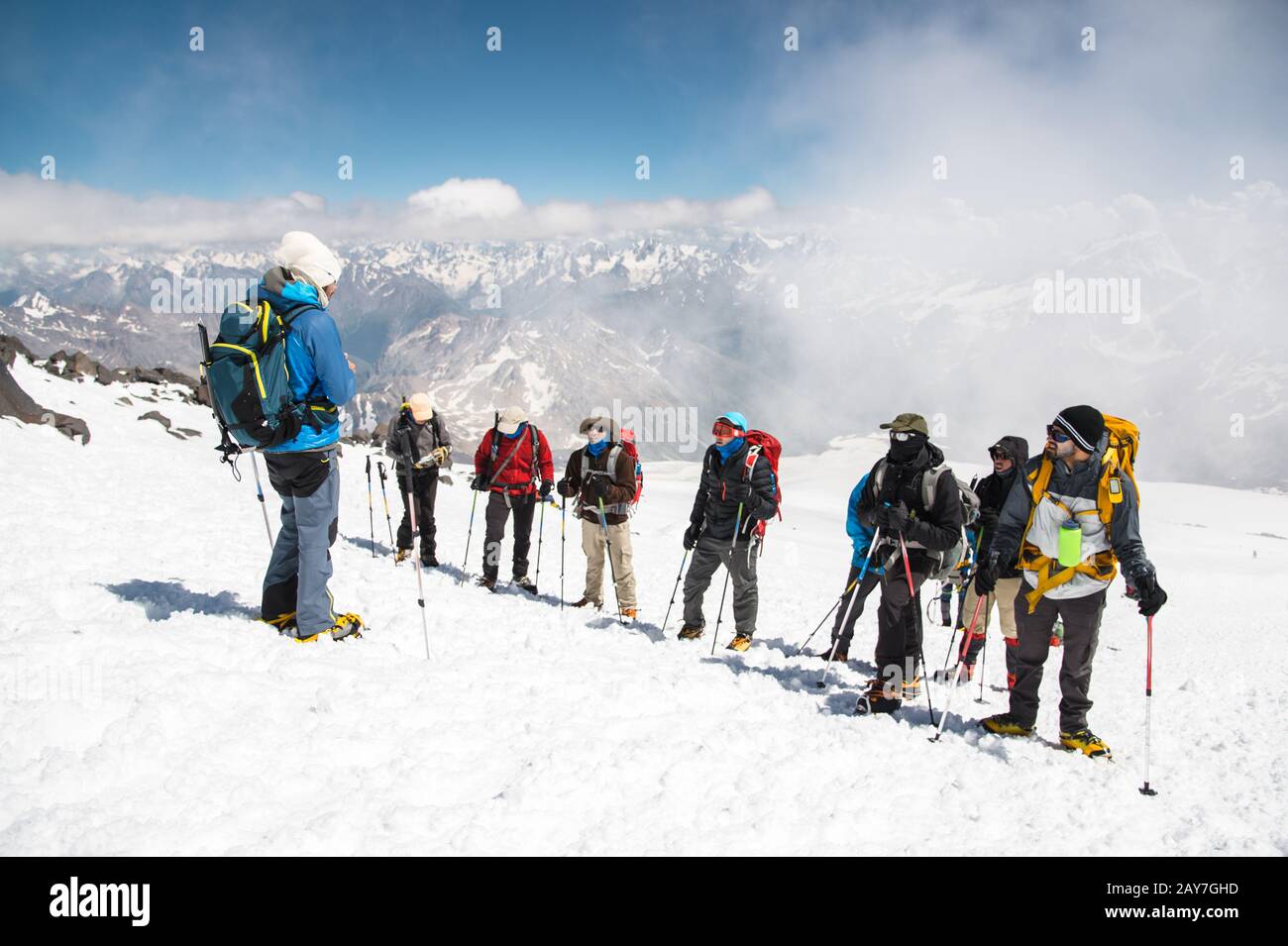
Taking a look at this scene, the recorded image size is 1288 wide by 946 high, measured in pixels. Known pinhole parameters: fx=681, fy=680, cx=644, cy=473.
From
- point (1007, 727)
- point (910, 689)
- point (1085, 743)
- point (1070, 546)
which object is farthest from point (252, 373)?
point (1085, 743)

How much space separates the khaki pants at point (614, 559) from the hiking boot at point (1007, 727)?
19.3 ft

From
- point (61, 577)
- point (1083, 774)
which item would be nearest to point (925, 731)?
point (1083, 774)

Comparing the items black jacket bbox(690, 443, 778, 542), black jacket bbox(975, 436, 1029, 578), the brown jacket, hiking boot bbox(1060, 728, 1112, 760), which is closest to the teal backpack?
black jacket bbox(690, 443, 778, 542)

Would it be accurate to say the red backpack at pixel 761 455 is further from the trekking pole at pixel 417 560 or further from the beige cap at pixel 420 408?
the beige cap at pixel 420 408

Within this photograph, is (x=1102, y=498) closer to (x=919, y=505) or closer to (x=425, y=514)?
(x=919, y=505)

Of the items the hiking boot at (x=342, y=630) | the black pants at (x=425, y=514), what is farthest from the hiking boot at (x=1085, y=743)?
the black pants at (x=425, y=514)

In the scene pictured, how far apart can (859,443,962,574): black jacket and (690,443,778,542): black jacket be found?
1.65 meters

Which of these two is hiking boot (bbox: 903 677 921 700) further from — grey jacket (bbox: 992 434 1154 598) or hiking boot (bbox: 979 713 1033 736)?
grey jacket (bbox: 992 434 1154 598)

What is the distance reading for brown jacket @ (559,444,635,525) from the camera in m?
11.4

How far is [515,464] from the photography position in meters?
12.5

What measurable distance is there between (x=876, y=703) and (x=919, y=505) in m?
2.20
